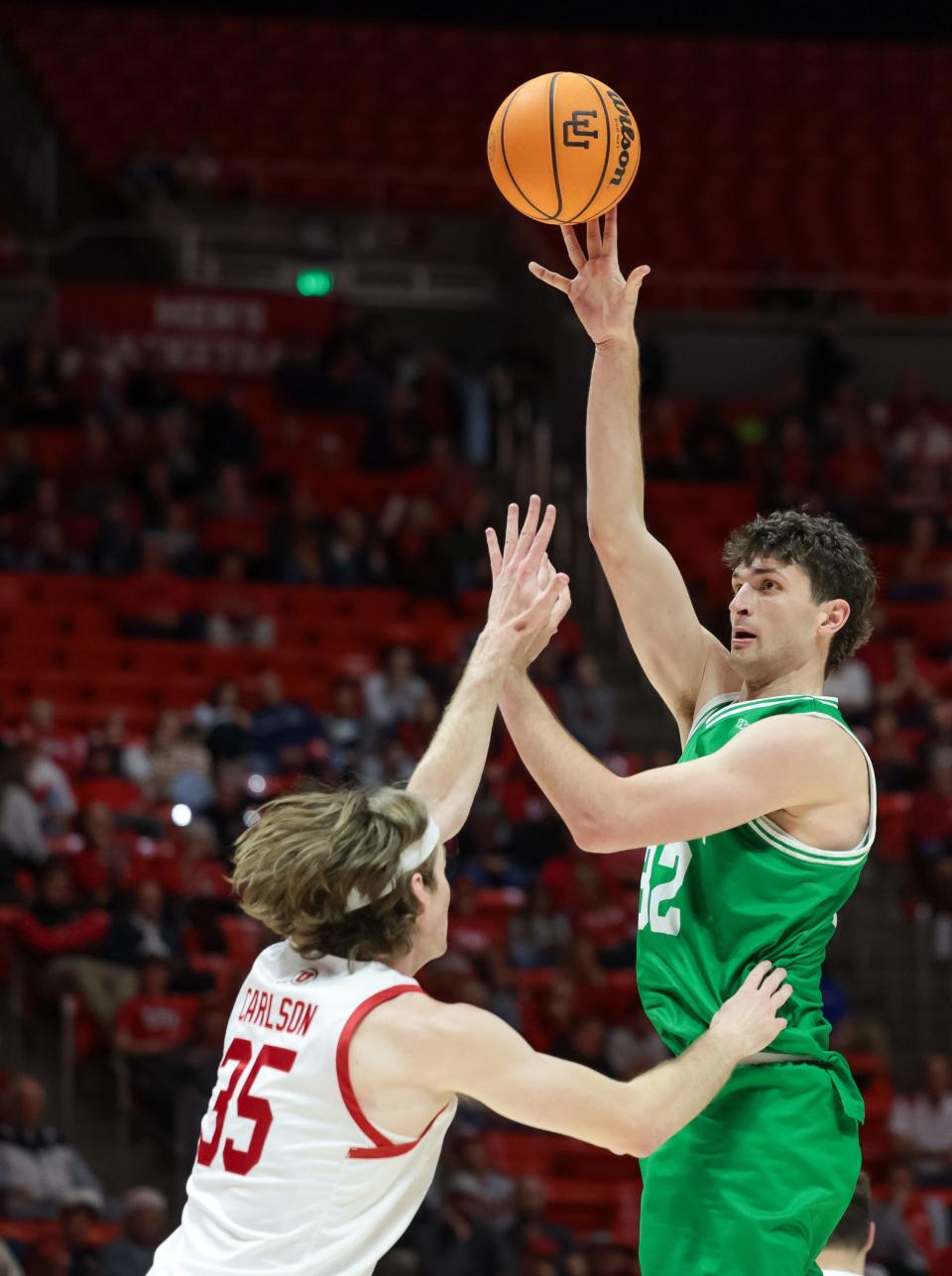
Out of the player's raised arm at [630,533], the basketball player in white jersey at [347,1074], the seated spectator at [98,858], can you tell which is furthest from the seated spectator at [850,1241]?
the seated spectator at [98,858]

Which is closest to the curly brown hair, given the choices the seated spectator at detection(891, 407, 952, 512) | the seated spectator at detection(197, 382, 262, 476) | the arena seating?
the seated spectator at detection(197, 382, 262, 476)

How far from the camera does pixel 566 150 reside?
15.4 feet

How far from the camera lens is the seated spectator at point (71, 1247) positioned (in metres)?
8.95

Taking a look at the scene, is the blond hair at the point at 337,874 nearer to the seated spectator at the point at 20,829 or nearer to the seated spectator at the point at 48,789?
the seated spectator at the point at 20,829

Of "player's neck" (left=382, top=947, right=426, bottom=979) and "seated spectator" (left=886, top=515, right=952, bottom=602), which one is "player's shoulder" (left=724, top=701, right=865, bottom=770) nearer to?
"player's neck" (left=382, top=947, right=426, bottom=979)

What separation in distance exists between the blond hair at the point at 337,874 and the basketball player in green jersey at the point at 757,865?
1.72 feet

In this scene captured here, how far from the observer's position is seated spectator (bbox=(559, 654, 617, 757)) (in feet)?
44.5

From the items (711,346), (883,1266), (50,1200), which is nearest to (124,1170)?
(50,1200)

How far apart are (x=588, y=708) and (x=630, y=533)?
9.35m

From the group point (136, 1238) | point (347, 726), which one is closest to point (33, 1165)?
point (136, 1238)

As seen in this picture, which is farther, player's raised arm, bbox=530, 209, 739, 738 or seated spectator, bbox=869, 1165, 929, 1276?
seated spectator, bbox=869, 1165, 929, 1276

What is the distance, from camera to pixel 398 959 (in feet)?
11.3

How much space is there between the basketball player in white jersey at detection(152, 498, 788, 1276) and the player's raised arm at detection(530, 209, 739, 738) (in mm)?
1078

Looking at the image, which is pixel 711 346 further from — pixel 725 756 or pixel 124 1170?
pixel 725 756
